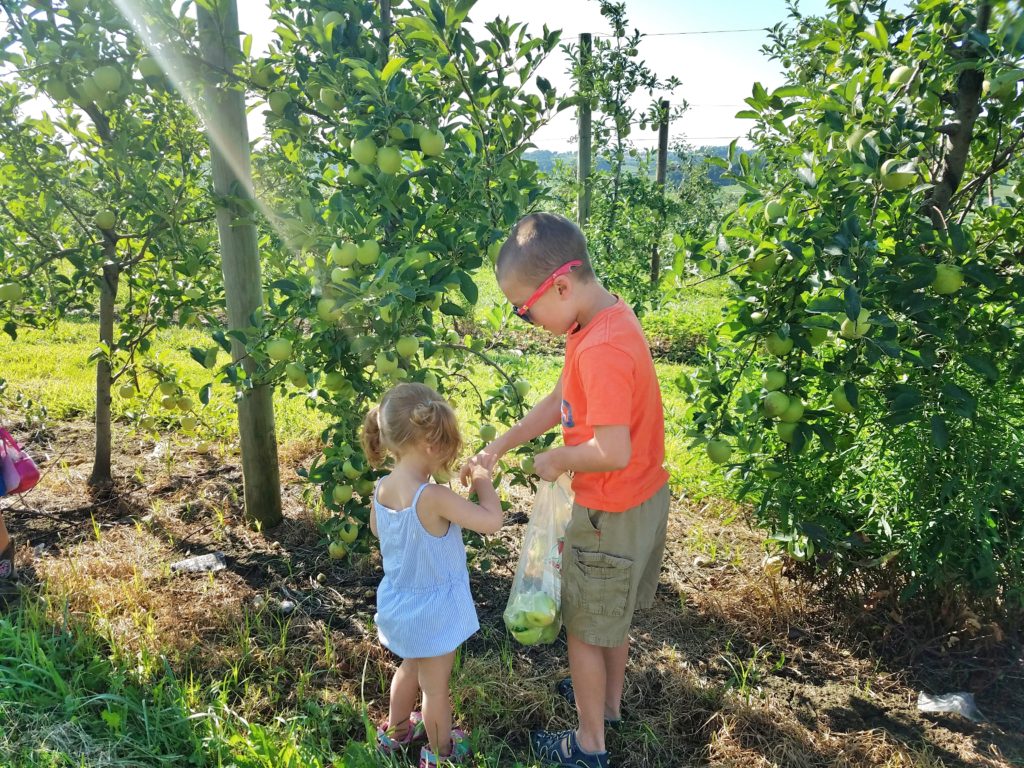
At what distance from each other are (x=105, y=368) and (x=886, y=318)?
3046 mm

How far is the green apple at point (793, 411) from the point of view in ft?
6.52

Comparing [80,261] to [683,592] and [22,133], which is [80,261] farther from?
[683,592]

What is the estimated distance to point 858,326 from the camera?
166cm

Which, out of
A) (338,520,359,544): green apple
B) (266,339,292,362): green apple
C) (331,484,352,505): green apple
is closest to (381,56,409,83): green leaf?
(266,339,292,362): green apple

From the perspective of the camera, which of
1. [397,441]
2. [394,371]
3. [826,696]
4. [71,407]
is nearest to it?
[397,441]

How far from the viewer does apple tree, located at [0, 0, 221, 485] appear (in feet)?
7.95

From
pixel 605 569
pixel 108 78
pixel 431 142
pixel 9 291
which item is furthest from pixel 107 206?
pixel 605 569

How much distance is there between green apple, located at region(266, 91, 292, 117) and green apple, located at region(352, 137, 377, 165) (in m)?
0.49

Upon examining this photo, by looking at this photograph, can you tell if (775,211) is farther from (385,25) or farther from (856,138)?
(385,25)

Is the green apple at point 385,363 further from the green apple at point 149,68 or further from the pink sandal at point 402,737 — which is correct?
the green apple at point 149,68

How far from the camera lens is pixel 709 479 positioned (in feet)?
9.66

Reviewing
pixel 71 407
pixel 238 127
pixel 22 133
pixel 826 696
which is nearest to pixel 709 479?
pixel 826 696

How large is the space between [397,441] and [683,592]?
57.1 inches

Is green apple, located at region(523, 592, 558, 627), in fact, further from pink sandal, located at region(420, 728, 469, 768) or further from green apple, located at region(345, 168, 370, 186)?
green apple, located at region(345, 168, 370, 186)
